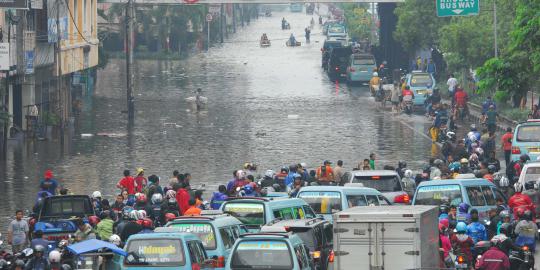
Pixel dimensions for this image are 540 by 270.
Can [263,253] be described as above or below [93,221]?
above

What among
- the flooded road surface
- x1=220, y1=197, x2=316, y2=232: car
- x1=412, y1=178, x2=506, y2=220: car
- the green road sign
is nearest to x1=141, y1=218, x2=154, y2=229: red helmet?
x1=220, y1=197, x2=316, y2=232: car

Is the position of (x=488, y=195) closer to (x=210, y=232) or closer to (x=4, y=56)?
(x=210, y=232)

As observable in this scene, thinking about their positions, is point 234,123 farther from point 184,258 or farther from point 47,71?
point 184,258

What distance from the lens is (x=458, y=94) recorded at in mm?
53500

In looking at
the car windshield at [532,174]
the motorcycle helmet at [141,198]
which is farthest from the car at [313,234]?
the car windshield at [532,174]

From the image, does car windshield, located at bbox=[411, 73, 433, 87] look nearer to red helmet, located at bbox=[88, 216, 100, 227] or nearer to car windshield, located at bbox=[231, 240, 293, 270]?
red helmet, located at bbox=[88, 216, 100, 227]

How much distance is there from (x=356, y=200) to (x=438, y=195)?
1606 mm

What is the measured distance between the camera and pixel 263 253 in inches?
802

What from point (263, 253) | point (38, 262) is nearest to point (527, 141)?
point (263, 253)

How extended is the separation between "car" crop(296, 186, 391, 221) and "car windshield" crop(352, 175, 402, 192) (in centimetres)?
326

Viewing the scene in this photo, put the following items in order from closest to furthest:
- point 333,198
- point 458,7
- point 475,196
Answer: point 333,198 → point 475,196 → point 458,7

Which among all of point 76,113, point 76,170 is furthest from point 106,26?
point 76,170

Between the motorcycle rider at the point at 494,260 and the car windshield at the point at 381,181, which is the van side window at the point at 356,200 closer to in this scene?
the car windshield at the point at 381,181

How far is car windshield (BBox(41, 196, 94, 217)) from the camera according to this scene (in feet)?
88.9
